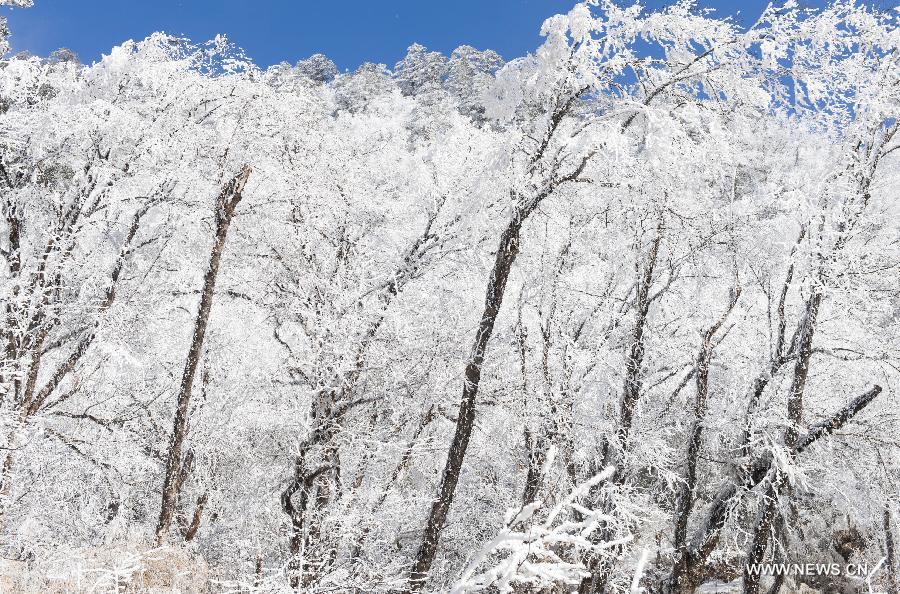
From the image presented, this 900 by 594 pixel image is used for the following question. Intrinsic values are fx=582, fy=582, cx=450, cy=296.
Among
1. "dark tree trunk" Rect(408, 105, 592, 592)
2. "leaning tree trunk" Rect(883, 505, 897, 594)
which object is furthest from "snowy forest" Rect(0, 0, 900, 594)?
"leaning tree trunk" Rect(883, 505, 897, 594)

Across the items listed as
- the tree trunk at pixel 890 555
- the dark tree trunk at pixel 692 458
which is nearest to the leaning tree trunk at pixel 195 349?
the dark tree trunk at pixel 692 458

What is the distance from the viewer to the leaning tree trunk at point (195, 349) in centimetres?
910

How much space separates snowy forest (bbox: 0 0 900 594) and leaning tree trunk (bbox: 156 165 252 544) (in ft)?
0.24

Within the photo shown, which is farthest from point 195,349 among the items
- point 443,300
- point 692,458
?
point 692,458

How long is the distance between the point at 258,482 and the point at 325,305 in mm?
4110

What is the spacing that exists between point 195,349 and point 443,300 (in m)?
5.25

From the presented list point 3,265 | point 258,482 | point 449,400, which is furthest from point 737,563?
point 3,265

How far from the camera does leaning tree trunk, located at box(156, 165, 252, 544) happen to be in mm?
9102

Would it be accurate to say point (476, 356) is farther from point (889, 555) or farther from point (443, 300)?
point (889, 555)

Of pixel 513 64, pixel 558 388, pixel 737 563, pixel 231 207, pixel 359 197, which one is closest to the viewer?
pixel 513 64

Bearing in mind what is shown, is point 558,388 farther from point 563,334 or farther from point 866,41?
point 866,41

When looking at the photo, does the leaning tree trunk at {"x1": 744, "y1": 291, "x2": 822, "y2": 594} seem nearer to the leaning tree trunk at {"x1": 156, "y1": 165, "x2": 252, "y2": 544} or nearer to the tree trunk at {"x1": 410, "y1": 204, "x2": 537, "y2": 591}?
the tree trunk at {"x1": 410, "y1": 204, "x2": 537, "y2": 591}

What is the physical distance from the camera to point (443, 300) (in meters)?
12.8

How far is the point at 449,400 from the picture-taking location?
11258mm
